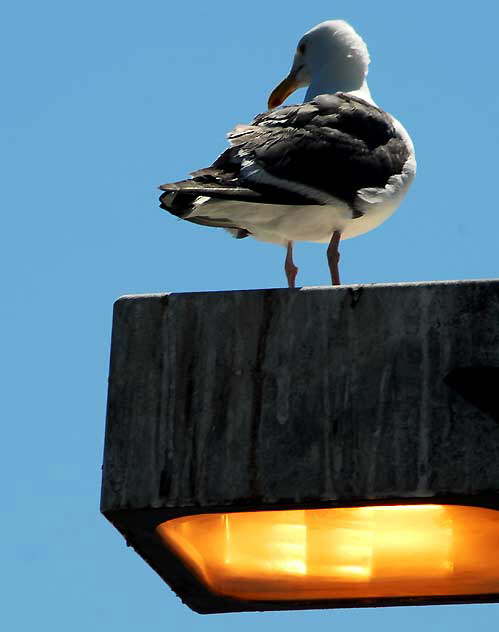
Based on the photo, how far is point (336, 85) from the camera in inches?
301

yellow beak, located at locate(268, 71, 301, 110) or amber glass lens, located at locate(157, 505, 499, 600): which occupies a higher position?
yellow beak, located at locate(268, 71, 301, 110)

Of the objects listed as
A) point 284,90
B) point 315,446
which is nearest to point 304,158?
point 284,90

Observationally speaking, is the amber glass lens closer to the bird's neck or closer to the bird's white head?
the bird's white head

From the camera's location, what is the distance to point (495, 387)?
11.5 feet

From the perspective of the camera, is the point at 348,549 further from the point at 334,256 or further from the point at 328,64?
the point at 328,64

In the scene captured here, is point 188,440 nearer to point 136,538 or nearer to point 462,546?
point 136,538

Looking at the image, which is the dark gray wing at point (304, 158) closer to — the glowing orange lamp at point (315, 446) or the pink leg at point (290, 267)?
the pink leg at point (290, 267)

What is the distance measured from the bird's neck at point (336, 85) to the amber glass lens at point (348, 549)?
4236mm

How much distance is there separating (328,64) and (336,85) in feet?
0.53

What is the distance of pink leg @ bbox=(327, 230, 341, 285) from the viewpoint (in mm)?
6379

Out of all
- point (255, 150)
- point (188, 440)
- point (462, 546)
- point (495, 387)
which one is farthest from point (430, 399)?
point (255, 150)

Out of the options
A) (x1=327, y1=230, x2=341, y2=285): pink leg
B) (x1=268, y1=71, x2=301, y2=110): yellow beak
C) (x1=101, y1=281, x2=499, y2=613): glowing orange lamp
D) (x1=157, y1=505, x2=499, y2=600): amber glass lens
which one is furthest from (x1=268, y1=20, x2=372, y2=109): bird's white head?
(x1=157, y1=505, x2=499, y2=600): amber glass lens

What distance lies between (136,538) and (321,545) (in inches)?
18.5

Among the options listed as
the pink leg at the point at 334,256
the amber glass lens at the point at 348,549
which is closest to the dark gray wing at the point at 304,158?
the pink leg at the point at 334,256
